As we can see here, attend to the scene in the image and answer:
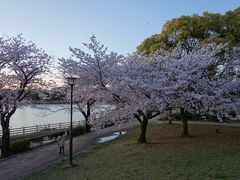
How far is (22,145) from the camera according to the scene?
62.7 feet

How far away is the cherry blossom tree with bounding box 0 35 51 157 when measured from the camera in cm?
1781

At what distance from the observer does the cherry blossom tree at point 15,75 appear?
17812mm

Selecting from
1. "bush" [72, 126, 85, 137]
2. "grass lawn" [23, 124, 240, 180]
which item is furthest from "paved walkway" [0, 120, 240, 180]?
"bush" [72, 126, 85, 137]

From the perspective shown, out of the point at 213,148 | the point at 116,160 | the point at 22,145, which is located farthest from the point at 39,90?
the point at 213,148

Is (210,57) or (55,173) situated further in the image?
(210,57)

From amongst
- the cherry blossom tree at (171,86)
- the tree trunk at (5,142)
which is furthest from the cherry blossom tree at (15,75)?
the cherry blossom tree at (171,86)

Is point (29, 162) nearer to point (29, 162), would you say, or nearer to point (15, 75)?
point (29, 162)

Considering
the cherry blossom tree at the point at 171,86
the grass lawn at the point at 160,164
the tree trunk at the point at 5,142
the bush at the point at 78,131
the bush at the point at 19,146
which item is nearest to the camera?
the grass lawn at the point at 160,164

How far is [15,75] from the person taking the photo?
19.0m

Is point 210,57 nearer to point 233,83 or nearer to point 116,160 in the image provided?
point 233,83

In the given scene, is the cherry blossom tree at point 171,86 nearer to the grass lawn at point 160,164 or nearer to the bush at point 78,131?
the grass lawn at point 160,164

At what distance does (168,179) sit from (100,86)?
8.44 m

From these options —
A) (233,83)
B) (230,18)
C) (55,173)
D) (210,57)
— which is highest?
(230,18)

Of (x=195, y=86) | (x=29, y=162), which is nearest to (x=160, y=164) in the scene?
(x=195, y=86)
